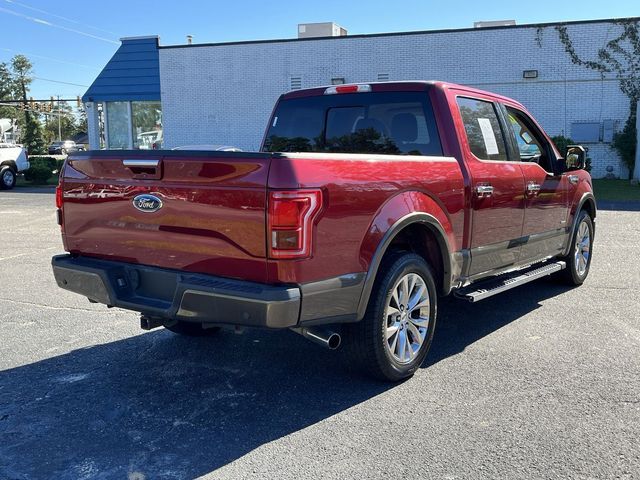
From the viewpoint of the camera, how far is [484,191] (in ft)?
16.3

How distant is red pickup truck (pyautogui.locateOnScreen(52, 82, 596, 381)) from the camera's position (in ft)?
11.3

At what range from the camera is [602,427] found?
3.61 metres

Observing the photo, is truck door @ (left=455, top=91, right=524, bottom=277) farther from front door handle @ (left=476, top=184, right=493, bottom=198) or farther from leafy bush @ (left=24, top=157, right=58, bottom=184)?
leafy bush @ (left=24, top=157, right=58, bottom=184)

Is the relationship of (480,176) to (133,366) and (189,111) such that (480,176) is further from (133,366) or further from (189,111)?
(189,111)

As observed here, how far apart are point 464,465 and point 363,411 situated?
81cm

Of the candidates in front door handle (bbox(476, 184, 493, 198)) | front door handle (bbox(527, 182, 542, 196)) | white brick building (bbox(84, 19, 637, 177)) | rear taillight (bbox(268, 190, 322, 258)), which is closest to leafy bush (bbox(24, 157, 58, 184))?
white brick building (bbox(84, 19, 637, 177))

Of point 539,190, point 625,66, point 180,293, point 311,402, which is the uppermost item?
point 625,66

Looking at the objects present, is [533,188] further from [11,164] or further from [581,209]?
[11,164]

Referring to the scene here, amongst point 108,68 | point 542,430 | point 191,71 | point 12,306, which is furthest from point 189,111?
point 542,430

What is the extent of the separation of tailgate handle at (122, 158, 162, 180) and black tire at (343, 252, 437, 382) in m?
1.53

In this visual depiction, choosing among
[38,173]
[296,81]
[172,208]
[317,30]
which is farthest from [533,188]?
[317,30]

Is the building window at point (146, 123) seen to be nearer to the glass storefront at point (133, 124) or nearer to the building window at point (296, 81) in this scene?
the glass storefront at point (133, 124)

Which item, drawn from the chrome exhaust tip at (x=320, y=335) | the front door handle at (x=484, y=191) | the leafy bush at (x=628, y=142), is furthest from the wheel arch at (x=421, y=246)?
the leafy bush at (x=628, y=142)

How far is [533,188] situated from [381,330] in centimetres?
254
